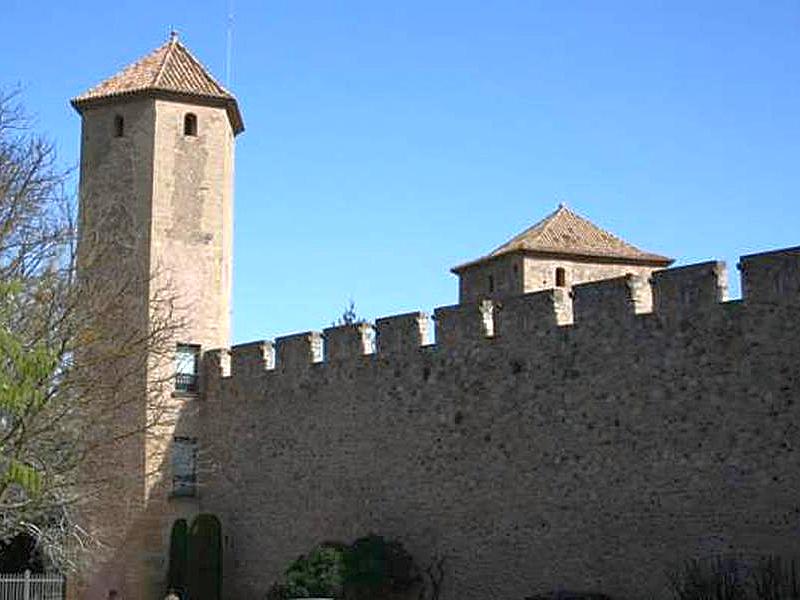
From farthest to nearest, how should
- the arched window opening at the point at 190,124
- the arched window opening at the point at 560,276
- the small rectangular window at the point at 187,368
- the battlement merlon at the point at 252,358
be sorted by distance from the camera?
the arched window opening at the point at 560,276
the arched window opening at the point at 190,124
the small rectangular window at the point at 187,368
the battlement merlon at the point at 252,358

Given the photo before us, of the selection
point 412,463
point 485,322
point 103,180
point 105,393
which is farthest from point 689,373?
point 103,180

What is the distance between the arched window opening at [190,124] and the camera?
3033 cm

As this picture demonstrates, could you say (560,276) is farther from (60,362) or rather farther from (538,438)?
(60,362)

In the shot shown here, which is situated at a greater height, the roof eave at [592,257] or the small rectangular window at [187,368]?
the roof eave at [592,257]

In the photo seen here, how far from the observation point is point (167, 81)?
1192 inches

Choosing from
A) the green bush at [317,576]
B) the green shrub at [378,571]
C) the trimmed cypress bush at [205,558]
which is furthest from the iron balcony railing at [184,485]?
the green shrub at [378,571]

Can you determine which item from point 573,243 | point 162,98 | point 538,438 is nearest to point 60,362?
point 538,438

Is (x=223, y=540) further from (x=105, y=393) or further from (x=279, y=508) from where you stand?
(x=105, y=393)

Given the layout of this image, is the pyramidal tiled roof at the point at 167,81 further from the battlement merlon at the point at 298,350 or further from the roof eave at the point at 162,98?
the battlement merlon at the point at 298,350

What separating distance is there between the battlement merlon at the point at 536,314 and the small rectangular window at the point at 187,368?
0.76 feet

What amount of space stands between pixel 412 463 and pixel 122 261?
775 centimetres

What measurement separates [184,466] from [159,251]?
14.7ft

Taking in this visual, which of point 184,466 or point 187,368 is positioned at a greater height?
point 187,368

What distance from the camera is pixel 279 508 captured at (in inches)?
1106
